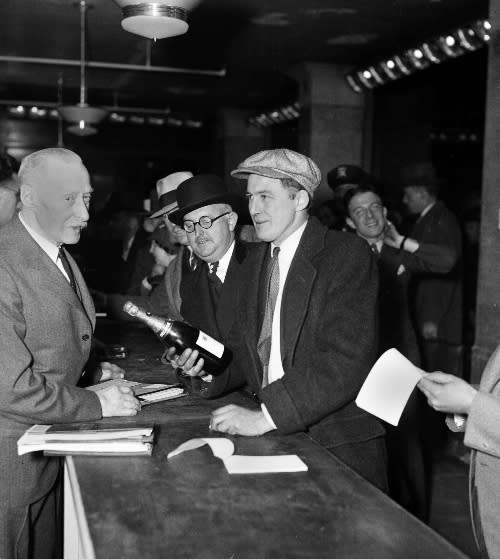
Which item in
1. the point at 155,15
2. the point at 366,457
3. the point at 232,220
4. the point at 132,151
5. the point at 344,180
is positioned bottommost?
the point at 366,457

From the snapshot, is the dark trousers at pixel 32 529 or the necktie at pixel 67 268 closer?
the dark trousers at pixel 32 529

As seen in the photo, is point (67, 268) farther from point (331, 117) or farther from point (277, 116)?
point (277, 116)

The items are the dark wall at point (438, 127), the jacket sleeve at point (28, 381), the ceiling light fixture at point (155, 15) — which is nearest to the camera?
the jacket sleeve at point (28, 381)

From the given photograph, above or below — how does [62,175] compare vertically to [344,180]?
below

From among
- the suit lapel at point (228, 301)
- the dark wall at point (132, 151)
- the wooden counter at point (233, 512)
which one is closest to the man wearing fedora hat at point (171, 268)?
the suit lapel at point (228, 301)

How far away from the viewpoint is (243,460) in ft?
6.75

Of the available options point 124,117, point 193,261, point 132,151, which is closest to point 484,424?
point 193,261

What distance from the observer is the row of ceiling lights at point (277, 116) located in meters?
12.3

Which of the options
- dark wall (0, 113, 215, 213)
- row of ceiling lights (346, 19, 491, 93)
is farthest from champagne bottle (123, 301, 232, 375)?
dark wall (0, 113, 215, 213)

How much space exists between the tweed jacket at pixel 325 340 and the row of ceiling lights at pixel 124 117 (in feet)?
40.0

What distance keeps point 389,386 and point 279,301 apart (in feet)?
2.34

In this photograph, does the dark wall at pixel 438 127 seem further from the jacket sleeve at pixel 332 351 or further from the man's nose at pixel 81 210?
the man's nose at pixel 81 210

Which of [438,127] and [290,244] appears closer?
[290,244]

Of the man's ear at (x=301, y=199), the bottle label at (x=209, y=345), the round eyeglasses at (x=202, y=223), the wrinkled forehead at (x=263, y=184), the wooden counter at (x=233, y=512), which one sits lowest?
the wooden counter at (x=233, y=512)
